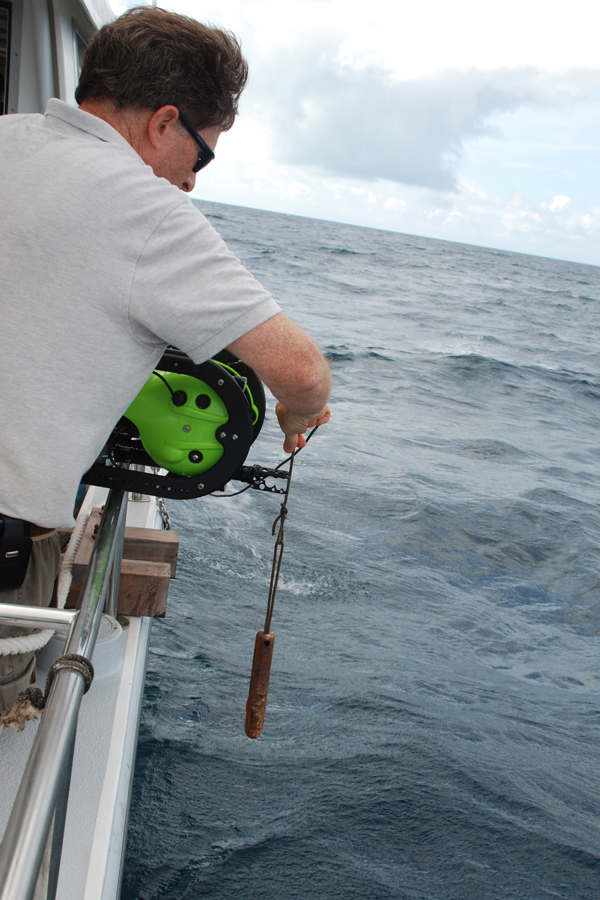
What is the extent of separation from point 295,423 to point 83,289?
609 millimetres

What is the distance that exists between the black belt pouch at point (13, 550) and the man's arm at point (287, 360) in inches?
21.0

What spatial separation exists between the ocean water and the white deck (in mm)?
1029

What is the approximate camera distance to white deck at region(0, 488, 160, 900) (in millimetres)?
1497

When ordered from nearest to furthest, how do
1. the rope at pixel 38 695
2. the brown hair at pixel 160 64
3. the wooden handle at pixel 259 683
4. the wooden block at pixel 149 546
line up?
the rope at pixel 38 695
the brown hair at pixel 160 64
the wooden handle at pixel 259 683
the wooden block at pixel 149 546

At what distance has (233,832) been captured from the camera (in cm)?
296

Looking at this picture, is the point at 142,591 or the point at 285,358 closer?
the point at 285,358

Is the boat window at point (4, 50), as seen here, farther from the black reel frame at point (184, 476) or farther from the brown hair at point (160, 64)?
the black reel frame at point (184, 476)

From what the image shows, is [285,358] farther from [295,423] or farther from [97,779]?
[97,779]

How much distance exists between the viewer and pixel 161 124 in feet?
4.85

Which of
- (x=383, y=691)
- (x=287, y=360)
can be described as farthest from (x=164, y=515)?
(x=287, y=360)

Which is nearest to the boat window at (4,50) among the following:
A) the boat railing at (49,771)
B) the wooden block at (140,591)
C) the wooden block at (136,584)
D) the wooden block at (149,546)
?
the wooden block at (149,546)

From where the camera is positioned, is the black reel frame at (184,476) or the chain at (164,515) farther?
the chain at (164,515)

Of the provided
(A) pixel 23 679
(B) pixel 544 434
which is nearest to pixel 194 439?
(A) pixel 23 679

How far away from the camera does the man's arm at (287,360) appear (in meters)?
1.30
